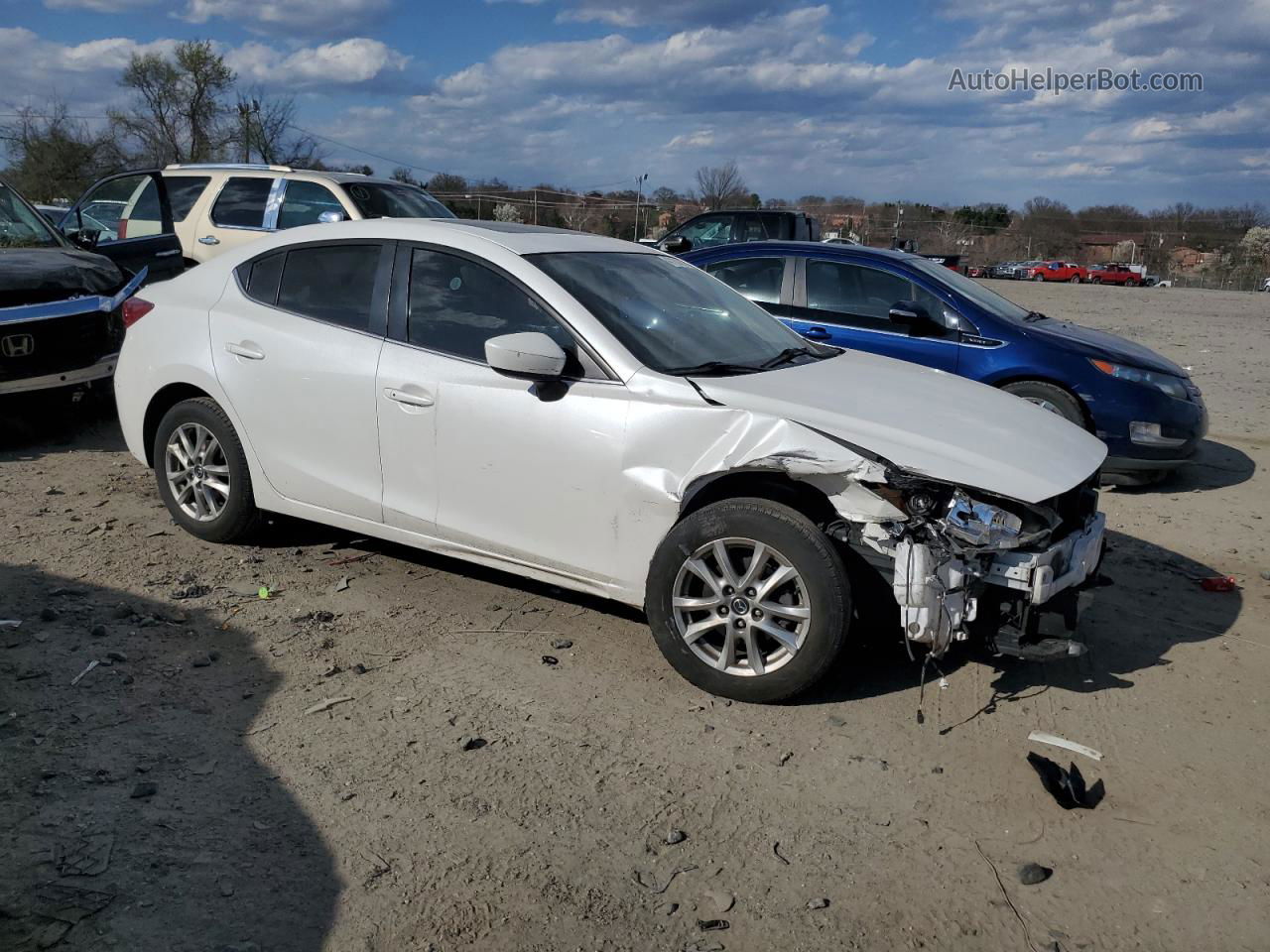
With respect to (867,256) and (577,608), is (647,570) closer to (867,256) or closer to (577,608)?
(577,608)

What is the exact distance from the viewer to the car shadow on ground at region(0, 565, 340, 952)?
2.74m

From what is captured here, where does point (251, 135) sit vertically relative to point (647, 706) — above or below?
above

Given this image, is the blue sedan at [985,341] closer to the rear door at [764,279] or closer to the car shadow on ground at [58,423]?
the rear door at [764,279]

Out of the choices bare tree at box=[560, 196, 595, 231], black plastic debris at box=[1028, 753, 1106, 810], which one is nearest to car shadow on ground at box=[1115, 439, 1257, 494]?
black plastic debris at box=[1028, 753, 1106, 810]

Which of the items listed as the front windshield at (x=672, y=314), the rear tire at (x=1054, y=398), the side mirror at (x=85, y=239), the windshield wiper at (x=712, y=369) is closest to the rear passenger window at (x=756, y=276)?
the rear tire at (x=1054, y=398)

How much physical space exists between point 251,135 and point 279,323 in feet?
127

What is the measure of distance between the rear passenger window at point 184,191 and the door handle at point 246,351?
693cm

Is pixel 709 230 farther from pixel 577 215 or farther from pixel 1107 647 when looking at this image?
pixel 577 215

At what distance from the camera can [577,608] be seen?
5.00 m

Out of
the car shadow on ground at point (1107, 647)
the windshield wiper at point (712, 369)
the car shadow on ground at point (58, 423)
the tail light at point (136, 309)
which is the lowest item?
the car shadow on ground at point (1107, 647)

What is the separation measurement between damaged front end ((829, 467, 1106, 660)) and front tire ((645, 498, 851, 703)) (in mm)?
225

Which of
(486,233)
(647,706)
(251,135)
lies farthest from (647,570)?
(251,135)

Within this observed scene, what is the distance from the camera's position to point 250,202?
10.9 meters

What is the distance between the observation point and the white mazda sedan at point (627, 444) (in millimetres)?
3873
